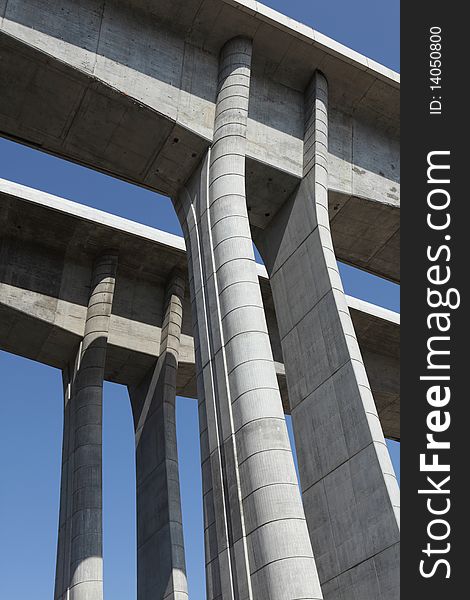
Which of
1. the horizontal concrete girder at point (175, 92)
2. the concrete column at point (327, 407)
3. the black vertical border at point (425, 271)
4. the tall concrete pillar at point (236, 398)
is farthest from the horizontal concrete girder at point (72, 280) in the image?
the black vertical border at point (425, 271)

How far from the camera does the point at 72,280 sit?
22828mm

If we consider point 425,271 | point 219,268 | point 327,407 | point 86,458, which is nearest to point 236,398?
point 327,407

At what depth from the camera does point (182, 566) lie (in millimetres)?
19703

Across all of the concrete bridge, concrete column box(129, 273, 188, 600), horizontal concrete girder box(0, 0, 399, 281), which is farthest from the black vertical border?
concrete column box(129, 273, 188, 600)

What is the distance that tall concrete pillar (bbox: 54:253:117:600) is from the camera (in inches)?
755

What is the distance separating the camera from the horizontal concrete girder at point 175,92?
15188mm

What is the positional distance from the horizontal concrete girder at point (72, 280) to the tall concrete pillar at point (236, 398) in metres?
5.86

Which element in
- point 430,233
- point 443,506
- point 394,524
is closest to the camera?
point 443,506

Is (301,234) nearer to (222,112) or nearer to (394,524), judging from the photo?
(222,112)

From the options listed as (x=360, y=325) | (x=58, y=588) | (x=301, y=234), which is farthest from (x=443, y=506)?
(x=360, y=325)

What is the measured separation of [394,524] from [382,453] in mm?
1258

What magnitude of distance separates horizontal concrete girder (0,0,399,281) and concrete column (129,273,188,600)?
267 inches

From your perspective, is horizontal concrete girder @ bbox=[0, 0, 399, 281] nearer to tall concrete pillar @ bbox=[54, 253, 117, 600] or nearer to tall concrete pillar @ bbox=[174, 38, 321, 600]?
tall concrete pillar @ bbox=[174, 38, 321, 600]

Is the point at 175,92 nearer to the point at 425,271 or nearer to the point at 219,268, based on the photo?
the point at 219,268
